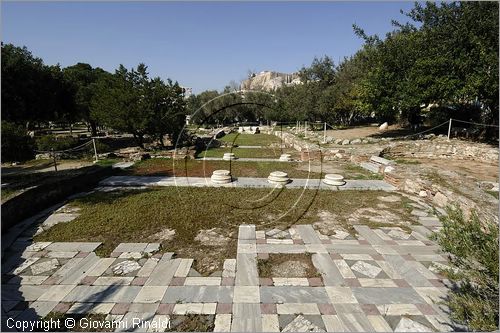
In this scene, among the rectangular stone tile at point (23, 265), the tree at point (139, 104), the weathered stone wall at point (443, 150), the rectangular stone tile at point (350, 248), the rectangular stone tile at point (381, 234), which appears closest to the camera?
the rectangular stone tile at point (23, 265)

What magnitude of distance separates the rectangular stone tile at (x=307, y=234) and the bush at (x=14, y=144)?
13167 millimetres

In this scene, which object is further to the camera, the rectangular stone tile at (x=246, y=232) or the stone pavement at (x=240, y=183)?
the stone pavement at (x=240, y=183)

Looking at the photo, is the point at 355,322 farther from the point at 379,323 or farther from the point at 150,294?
the point at 150,294

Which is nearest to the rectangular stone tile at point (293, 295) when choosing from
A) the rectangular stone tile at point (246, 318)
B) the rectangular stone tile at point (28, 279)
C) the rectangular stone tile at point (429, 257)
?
the rectangular stone tile at point (246, 318)

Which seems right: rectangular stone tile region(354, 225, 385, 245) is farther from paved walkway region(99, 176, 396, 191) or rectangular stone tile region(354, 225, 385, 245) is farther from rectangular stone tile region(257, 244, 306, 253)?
paved walkway region(99, 176, 396, 191)

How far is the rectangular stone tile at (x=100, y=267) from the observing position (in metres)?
6.30

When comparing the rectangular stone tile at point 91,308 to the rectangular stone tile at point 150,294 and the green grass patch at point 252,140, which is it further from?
the green grass patch at point 252,140

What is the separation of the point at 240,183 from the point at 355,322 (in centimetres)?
964

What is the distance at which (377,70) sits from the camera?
23328 mm

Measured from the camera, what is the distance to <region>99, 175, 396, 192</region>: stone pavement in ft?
43.9

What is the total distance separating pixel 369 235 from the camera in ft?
27.2

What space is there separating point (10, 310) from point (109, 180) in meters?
9.97

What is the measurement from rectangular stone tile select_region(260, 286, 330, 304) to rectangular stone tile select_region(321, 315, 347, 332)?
0.41 meters

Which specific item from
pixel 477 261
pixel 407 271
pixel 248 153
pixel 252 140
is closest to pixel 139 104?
pixel 248 153
